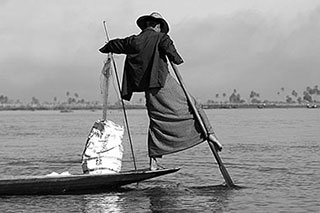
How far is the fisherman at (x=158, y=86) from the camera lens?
33.3ft

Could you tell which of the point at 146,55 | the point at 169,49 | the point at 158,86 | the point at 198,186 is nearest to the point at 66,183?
the point at 158,86

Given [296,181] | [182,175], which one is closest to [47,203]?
[182,175]

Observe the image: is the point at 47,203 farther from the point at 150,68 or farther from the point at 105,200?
the point at 150,68

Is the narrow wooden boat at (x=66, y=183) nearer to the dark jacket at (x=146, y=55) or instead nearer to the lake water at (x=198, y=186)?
the lake water at (x=198, y=186)

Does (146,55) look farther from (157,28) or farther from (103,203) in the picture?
(103,203)

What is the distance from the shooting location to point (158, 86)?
10266 millimetres

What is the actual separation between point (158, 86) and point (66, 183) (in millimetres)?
2043

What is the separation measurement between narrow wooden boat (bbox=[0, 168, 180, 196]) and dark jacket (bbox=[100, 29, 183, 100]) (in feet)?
4.64

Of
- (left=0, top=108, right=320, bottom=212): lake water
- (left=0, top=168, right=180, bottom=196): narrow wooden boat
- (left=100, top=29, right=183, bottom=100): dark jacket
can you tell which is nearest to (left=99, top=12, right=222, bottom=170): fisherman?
(left=100, top=29, right=183, bottom=100): dark jacket

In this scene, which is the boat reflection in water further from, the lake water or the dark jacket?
the dark jacket

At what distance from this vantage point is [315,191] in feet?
36.0

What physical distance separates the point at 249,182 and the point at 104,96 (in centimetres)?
322

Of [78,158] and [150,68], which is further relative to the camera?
[78,158]

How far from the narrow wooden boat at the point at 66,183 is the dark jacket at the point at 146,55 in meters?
1.41
